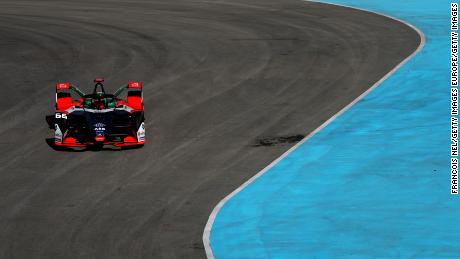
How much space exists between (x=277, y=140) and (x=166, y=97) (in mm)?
5836

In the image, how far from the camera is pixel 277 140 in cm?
3006

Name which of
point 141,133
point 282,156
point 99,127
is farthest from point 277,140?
point 99,127

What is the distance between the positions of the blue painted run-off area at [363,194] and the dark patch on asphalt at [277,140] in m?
0.43

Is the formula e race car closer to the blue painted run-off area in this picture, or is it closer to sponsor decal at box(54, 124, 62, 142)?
sponsor decal at box(54, 124, 62, 142)

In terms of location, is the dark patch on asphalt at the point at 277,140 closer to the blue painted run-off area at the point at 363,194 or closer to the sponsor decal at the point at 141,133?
the blue painted run-off area at the point at 363,194

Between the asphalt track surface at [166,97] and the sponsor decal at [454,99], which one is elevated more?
the sponsor decal at [454,99]

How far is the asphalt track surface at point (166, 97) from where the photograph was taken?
23.5 metres

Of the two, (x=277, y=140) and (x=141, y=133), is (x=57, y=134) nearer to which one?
(x=141, y=133)

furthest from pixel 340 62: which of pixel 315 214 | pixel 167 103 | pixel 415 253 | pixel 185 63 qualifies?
pixel 415 253

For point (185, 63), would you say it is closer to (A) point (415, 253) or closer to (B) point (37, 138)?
(B) point (37, 138)

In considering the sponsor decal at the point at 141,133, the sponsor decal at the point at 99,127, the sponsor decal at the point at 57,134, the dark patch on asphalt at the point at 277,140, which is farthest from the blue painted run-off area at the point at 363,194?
the sponsor decal at the point at 57,134

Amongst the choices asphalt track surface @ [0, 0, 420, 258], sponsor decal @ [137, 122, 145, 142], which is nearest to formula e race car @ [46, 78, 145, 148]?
sponsor decal @ [137, 122, 145, 142]

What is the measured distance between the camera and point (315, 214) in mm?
23906

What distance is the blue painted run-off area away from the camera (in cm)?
2194
